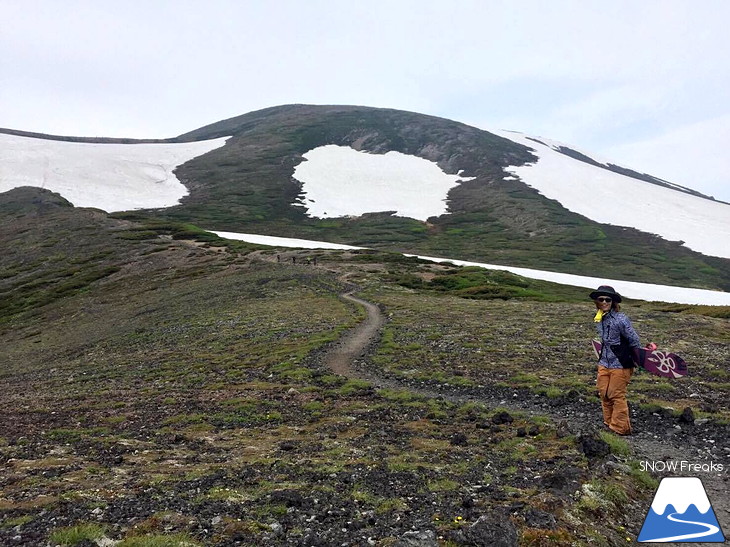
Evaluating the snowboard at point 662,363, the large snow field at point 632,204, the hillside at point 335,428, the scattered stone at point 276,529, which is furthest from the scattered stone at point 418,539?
the large snow field at point 632,204

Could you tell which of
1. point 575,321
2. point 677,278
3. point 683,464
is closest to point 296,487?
point 683,464

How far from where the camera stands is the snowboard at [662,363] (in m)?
12.0

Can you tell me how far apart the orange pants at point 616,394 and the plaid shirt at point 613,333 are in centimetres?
22

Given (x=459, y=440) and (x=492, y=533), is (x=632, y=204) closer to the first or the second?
(x=459, y=440)

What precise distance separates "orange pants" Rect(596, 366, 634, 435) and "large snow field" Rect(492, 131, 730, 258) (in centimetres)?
13309

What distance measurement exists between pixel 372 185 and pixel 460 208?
34.9 meters

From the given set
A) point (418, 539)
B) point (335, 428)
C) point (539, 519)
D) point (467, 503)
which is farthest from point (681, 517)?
point (335, 428)

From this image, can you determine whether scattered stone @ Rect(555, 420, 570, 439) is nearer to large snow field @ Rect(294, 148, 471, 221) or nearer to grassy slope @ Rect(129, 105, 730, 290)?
grassy slope @ Rect(129, 105, 730, 290)

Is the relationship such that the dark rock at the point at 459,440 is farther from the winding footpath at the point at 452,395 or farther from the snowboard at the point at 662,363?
the snowboard at the point at 662,363

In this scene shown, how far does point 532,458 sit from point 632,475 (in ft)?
6.96

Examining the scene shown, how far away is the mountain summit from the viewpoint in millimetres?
113688

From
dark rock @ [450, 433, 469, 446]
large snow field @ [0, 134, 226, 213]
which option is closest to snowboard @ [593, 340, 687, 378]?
dark rock @ [450, 433, 469, 446]

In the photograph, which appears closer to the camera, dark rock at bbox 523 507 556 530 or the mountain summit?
dark rock at bbox 523 507 556 530

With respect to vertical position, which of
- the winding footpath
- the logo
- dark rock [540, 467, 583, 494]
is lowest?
the winding footpath
